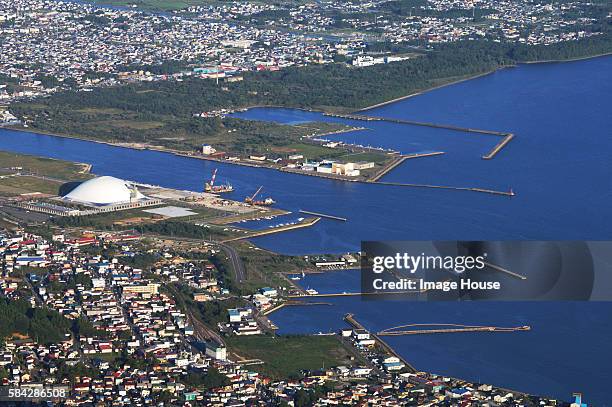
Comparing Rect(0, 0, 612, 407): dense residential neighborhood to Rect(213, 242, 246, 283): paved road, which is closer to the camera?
Rect(0, 0, 612, 407): dense residential neighborhood

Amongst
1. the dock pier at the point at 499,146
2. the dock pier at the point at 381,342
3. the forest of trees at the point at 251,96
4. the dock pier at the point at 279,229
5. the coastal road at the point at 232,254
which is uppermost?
the dock pier at the point at 381,342

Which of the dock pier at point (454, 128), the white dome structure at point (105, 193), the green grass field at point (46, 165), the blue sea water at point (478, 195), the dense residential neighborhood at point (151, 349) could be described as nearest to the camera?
the dense residential neighborhood at point (151, 349)

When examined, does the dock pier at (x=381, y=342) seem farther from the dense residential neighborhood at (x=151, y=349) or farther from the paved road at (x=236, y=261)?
the paved road at (x=236, y=261)

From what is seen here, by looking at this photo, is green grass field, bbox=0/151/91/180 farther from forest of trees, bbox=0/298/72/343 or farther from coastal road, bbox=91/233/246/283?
forest of trees, bbox=0/298/72/343

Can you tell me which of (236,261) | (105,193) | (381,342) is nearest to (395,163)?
(105,193)

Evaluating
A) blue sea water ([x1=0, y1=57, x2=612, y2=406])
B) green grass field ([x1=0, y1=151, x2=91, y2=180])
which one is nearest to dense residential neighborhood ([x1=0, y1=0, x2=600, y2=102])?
blue sea water ([x1=0, y1=57, x2=612, y2=406])

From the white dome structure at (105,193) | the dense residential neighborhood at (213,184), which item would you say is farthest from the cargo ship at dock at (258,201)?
the white dome structure at (105,193)
